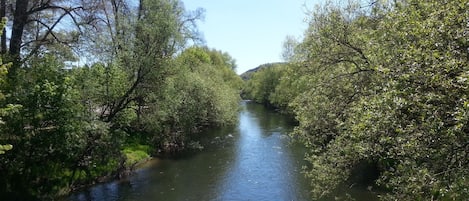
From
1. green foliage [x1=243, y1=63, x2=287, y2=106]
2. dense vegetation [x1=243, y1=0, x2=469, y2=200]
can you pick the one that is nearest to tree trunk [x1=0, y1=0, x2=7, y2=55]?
dense vegetation [x1=243, y1=0, x2=469, y2=200]

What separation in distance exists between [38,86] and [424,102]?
16664mm

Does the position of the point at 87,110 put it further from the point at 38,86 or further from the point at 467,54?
the point at 467,54

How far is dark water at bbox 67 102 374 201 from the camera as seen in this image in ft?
71.2

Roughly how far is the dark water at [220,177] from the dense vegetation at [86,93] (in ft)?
6.53

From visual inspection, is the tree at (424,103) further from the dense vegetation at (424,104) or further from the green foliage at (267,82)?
the green foliage at (267,82)

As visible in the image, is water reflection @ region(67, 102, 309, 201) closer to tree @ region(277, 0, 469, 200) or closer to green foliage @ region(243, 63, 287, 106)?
tree @ region(277, 0, 469, 200)

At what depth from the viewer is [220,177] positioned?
84.6 feet

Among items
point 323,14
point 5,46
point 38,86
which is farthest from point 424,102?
point 5,46

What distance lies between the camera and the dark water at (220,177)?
2169 cm

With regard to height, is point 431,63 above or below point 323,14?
below

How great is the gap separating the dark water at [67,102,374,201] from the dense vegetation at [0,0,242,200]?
6.53 feet

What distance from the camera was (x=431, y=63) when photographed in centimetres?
794

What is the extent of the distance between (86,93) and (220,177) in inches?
398

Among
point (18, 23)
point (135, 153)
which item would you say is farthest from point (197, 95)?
point (18, 23)
